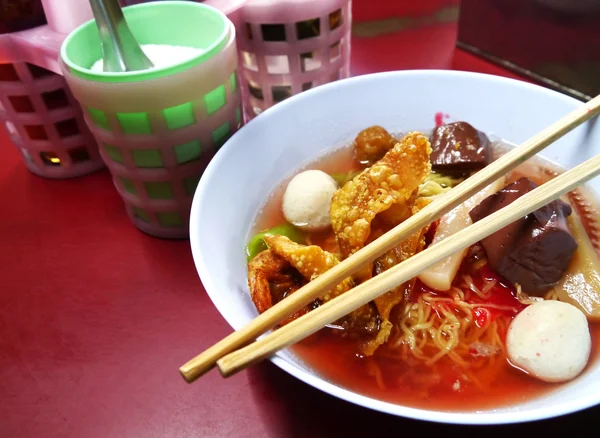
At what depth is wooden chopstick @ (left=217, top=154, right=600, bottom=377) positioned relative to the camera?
2.65 ft

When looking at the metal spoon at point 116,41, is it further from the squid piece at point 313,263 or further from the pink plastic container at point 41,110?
the squid piece at point 313,263

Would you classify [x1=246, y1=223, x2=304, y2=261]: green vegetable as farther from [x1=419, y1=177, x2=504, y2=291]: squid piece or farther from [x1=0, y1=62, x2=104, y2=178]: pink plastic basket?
[x1=0, y1=62, x2=104, y2=178]: pink plastic basket

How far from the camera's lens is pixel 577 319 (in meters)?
1.02

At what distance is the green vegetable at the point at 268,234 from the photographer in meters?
1.25

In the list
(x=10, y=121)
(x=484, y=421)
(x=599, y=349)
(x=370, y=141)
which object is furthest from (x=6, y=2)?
(x=599, y=349)

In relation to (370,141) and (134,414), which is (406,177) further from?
(134,414)

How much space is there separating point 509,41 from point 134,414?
1.89 m

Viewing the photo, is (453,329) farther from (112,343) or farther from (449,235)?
(112,343)

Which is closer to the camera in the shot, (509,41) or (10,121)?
(10,121)

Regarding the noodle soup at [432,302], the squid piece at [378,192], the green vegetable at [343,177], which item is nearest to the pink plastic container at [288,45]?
the green vegetable at [343,177]

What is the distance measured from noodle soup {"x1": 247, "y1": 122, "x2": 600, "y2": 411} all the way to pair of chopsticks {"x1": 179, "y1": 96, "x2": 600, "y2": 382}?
0.16 meters

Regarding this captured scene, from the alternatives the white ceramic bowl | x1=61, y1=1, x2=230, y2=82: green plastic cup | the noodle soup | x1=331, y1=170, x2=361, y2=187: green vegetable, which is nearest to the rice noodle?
the noodle soup

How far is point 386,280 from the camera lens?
854mm

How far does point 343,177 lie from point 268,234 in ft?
1.20
